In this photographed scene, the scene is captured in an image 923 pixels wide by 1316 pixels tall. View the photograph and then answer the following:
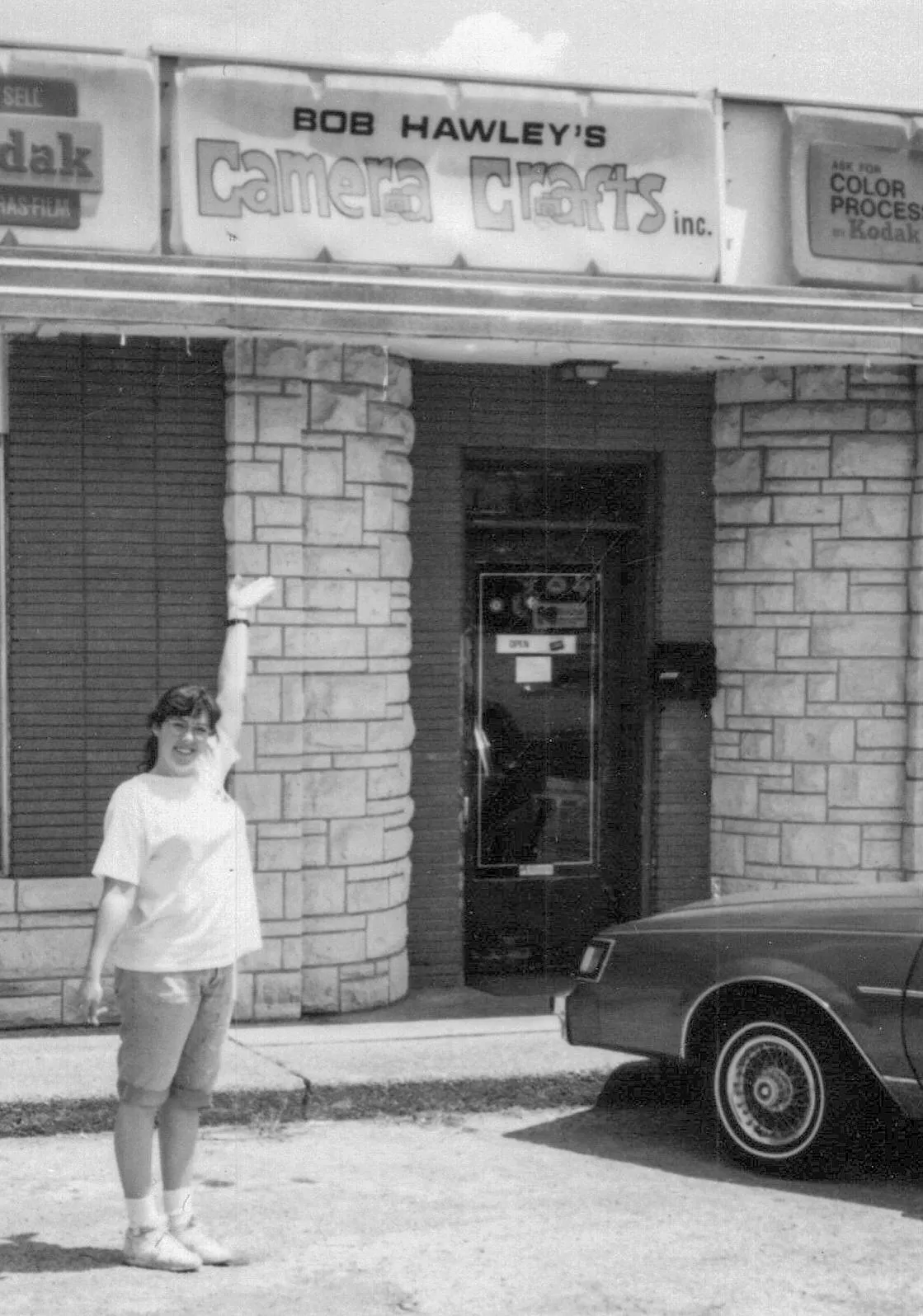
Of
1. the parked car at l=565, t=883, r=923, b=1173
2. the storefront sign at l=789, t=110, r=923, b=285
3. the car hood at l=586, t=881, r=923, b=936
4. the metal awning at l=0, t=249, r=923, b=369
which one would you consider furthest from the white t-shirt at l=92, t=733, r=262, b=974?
the storefront sign at l=789, t=110, r=923, b=285

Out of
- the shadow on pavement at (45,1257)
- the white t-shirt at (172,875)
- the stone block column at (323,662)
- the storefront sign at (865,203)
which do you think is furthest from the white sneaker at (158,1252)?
the storefront sign at (865,203)

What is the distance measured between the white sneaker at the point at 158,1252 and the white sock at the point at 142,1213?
0.01 metres

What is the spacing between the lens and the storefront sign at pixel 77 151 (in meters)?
8.58

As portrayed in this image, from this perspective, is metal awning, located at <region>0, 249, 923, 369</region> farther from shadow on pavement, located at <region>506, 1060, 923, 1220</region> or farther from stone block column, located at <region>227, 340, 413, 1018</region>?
shadow on pavement, located at <region>506, 1060, 923, 1220</region>

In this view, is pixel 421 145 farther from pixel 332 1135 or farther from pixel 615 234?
pixel 332 1135

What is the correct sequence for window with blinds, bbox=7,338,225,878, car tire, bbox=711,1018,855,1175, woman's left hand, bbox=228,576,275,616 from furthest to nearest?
window with blinds, bbox=7,338,225,878 < car tire, bbox=711,1018,855,1175 < woman's left hand, bbox=228,576,275,616

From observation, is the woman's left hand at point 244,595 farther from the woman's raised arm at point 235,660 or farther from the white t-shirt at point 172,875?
the white t-shirt at point 172,875

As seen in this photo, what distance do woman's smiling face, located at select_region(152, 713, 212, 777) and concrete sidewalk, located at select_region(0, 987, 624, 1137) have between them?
2.35 meters

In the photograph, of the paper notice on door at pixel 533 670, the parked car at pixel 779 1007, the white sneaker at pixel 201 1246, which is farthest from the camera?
the paper notice on door at pixel 533 670

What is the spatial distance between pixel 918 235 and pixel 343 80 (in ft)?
10.6

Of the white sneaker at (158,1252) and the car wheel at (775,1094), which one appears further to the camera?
the car wheel at (775,1094)

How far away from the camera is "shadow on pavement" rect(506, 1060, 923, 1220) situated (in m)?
6.54

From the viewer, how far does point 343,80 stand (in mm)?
8961

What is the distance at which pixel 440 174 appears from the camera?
9141 millimetres
